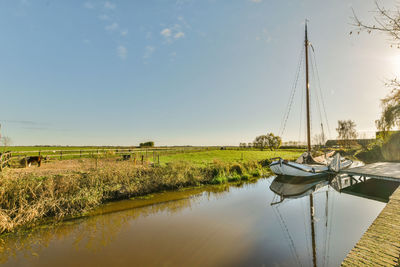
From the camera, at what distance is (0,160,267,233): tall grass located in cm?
762

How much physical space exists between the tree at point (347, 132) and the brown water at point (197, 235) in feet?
174

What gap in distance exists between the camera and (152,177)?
12.7m

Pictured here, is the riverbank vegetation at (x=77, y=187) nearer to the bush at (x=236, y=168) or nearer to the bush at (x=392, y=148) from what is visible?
the bush at (x=236, y=168)

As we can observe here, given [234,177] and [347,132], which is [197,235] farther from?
[347,132]

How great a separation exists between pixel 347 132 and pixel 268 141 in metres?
23.3

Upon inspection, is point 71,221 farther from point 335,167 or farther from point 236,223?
point 335,167

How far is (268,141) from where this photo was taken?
69.2 meters

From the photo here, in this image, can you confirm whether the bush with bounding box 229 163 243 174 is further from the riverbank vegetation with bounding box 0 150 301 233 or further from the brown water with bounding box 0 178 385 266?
the brown water with bounding box 0 178 385 266

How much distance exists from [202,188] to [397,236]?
36.4 feet

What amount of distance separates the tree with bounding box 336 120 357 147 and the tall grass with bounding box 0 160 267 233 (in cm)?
5509

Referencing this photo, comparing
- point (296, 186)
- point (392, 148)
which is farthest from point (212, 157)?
point (392, 148)

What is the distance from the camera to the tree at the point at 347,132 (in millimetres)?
53219

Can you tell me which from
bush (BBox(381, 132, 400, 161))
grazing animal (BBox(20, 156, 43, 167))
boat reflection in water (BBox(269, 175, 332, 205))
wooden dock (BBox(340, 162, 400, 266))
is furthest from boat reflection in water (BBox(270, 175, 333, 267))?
grazing animal (BBox(20, 156, 43, 167))

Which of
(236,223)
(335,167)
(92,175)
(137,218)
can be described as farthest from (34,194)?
(335,167)
